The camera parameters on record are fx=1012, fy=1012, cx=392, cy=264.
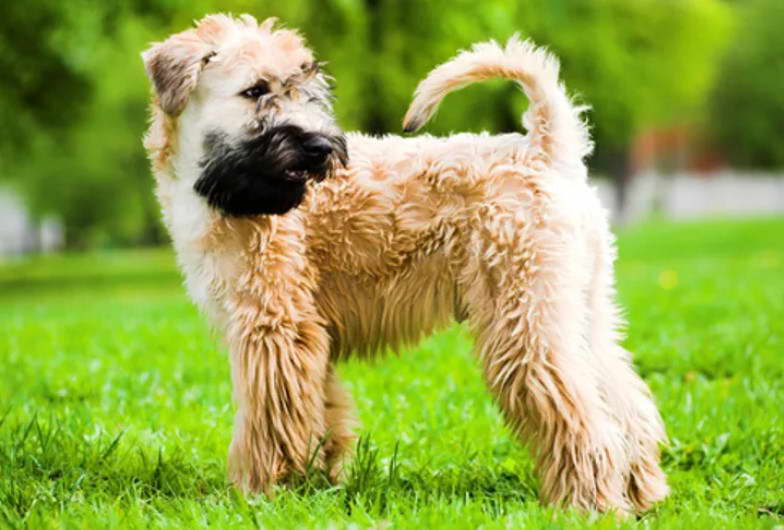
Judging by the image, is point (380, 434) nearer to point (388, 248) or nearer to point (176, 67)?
point (388, 248)

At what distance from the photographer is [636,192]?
5078 cm

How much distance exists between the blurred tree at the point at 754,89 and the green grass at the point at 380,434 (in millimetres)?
36084

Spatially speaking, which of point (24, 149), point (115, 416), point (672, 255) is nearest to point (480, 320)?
point (115, 416)

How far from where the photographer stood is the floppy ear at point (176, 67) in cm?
407

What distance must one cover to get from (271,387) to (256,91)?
46.5 inches

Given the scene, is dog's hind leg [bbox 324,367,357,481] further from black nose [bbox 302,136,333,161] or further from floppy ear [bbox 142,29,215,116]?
floppy ear [bbox 142,29,215,116]

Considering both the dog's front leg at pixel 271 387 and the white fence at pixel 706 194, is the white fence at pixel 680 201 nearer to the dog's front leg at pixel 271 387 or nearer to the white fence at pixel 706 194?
the white fence at pixel 706 194

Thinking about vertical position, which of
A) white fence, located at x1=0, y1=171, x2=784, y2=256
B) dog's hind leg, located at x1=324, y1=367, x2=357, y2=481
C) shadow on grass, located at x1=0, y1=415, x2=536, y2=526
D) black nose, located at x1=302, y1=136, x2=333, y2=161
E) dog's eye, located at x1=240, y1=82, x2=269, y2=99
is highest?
dog's eye, located at x1=240, y1=82, x2=269, y2=99

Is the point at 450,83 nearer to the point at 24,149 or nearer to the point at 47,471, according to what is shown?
the point at 47,471

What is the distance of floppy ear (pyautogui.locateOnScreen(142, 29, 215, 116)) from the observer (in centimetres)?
407

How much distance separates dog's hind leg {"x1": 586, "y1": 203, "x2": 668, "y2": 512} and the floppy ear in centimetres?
171

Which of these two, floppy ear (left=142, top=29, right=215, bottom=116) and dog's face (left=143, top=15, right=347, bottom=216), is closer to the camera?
dog's face (left=143, top=15, right=347, bottom=216)

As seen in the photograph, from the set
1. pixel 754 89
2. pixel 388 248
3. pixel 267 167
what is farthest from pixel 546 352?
pixel 754 89

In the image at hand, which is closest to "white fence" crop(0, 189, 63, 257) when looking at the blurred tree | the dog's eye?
the blurred tree
